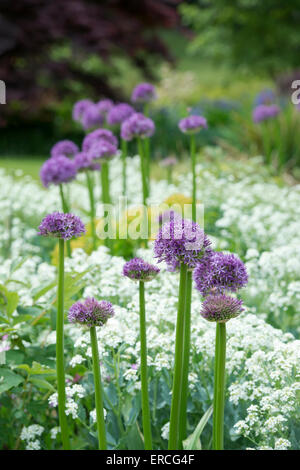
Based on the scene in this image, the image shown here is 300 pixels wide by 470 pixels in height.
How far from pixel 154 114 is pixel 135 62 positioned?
2.36 meters

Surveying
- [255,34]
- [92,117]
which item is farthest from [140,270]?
[255,34]

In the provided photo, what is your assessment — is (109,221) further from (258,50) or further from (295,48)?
(295,48)

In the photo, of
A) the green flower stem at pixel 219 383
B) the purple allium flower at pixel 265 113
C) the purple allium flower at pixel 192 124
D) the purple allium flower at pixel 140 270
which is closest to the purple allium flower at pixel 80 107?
the purple allium flower at pixel 192 124

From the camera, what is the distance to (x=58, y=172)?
→ 268cm

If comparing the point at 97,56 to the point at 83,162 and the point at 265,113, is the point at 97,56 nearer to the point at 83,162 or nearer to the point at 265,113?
the point at 265,113

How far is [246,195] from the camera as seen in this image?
13.8 ft

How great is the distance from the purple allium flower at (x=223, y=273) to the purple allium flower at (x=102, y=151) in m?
1.42

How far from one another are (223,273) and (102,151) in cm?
149

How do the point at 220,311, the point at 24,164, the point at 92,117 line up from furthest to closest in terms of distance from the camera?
the point at 24,164 → the point at 92,117 → the point at 220,311

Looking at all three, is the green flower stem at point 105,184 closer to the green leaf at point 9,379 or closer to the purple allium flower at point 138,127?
the purple allium flower at point 138,127

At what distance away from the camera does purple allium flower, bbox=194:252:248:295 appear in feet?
A: 4.60

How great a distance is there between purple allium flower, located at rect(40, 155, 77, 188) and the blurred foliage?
14.3 m

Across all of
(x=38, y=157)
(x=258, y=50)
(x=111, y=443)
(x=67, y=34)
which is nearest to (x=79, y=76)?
(x=67, y=34)

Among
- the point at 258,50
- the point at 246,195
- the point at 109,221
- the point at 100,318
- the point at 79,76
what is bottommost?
the point at 100,318
